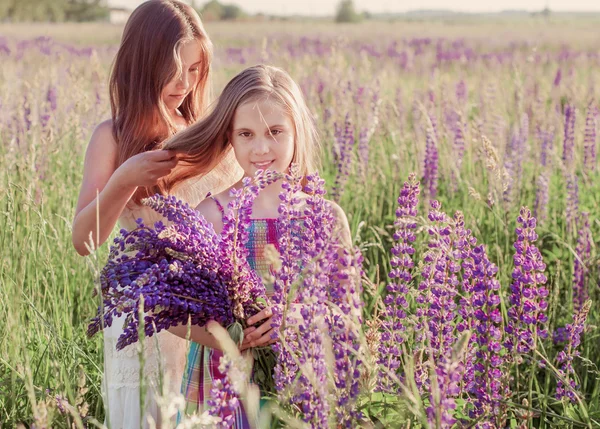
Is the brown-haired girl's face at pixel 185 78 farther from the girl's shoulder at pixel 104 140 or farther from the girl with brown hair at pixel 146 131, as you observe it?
the girl's shoulder at pixel 104 140

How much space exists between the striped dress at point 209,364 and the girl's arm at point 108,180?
0.69ft

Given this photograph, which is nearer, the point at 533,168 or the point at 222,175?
the point at 222,175

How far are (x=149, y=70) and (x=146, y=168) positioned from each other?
0.63 metres

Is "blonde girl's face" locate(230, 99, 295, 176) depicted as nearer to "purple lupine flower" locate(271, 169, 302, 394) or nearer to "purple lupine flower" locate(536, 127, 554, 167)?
"purple lupine flower" locate(271, 169, 302, 394)

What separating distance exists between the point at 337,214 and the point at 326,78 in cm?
451

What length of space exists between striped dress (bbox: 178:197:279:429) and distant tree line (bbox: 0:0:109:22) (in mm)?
44472

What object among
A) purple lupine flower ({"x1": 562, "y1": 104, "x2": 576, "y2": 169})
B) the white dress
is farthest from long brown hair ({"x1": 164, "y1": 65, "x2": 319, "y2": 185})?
purple lupine flower ({"x1": 562, "y1": 104, "x2": 576, "y2": 169})

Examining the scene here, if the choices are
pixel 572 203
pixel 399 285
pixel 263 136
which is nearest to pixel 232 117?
pixel 263 136

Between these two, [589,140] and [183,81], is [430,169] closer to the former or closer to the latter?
[589,140]

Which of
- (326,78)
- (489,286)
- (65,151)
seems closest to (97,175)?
(489,286)

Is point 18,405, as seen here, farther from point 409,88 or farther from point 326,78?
point 409,88

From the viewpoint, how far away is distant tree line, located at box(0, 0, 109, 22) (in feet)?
156

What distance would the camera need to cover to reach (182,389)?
7.07ft

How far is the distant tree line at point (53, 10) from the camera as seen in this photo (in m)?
47.6
